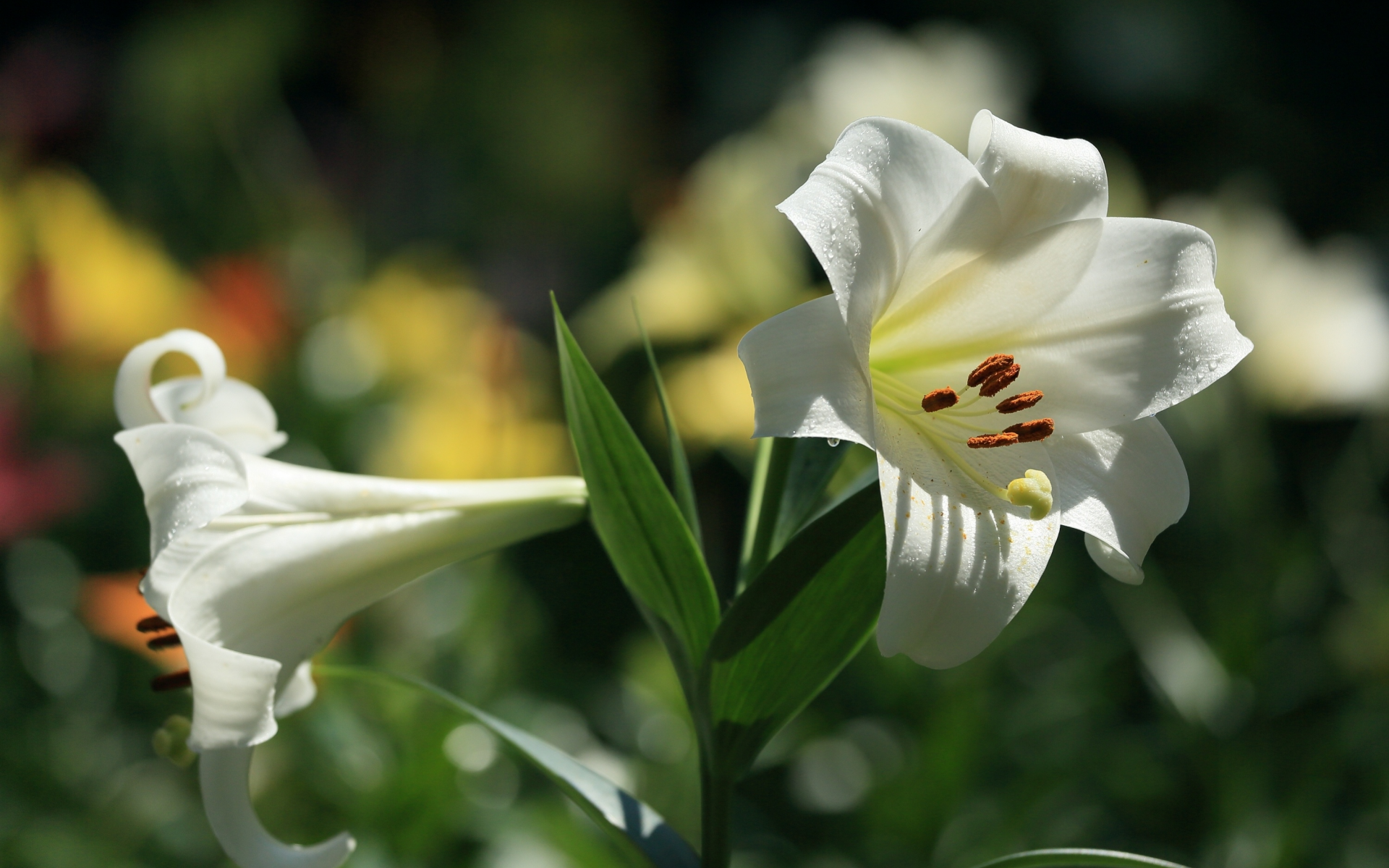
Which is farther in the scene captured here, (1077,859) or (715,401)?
(715,401)

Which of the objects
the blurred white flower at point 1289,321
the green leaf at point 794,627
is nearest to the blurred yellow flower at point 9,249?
the green leaf at point 794,627

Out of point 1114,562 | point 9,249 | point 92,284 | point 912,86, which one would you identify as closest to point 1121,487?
point 1114,562

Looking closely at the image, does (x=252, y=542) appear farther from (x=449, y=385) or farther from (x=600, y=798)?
(x=449, y=385)

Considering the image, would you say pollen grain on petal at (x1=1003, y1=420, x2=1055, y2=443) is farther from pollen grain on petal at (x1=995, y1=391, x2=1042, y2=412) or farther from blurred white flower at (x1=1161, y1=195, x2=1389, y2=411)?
blurred white flower at (x1=1161, y1=195, x2=1389, y2=411)

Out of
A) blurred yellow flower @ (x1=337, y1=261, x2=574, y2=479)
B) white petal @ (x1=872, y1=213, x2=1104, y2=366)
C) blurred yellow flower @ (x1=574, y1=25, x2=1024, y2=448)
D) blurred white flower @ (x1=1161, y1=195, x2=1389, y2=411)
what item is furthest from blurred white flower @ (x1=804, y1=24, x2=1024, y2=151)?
white petal @ (x1=872, y1=213, x2=1104, y2=366)

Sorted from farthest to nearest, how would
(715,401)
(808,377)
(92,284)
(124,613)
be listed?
(92,284) < (715,401) < (124,613) < (808,377)

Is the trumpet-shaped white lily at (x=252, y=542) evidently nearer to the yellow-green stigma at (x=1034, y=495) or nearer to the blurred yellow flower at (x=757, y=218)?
the yellow-green stigma at (x=1034, y=495)
